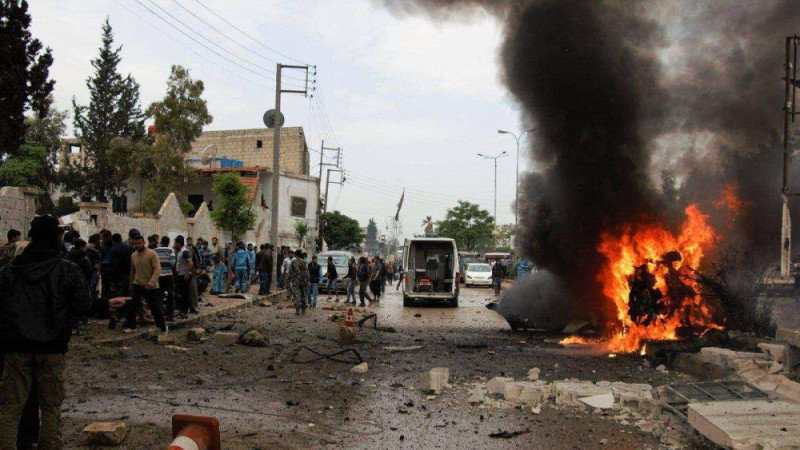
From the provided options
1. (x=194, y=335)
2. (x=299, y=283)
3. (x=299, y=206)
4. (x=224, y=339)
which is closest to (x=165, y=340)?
(x=194, y=335)

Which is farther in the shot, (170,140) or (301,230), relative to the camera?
(301,230)

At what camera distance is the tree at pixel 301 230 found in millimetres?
49156

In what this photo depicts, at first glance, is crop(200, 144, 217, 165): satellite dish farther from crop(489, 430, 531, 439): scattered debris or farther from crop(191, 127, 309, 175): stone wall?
crop(489, 430, 531, 439): scattered debris

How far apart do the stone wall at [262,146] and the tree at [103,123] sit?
646 centimetres

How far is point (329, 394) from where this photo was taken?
7500 millimetres

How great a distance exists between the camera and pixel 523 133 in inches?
630

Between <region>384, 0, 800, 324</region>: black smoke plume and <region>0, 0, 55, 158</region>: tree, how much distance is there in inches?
532

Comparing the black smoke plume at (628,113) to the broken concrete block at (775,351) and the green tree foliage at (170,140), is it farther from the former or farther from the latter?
the green tree foliage at (170,140)

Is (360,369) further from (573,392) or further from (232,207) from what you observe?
(232,207)

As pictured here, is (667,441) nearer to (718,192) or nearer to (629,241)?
(629,241)

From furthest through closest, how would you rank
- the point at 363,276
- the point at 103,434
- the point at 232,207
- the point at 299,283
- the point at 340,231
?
the point at 340,231
the point at 232,207
the point at 363,276
the point at 299,283
the point at 103,434

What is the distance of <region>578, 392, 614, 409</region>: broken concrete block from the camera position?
698 cm

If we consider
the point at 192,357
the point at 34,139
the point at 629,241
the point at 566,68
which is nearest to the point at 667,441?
the point at 192,357

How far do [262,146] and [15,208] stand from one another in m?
38.9
